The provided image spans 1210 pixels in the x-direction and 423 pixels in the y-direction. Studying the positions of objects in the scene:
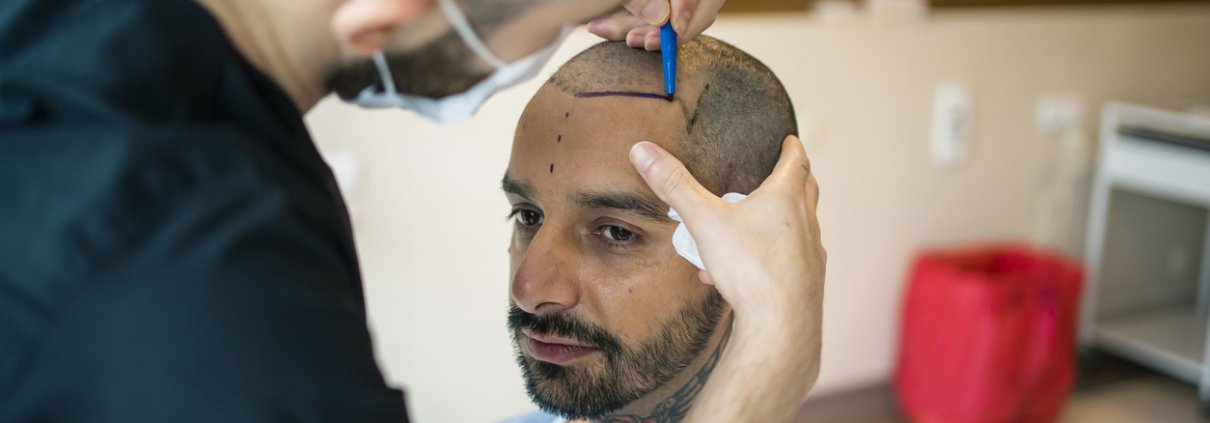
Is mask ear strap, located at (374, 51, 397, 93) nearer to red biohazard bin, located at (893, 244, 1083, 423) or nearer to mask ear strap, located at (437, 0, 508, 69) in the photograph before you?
mask ear strap, located at (437, 0, 508, 69)

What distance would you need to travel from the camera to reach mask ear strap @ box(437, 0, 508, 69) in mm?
666

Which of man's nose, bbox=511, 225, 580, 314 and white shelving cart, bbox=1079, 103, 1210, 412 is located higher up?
man's nose, bbox=511, 225, 580, 314

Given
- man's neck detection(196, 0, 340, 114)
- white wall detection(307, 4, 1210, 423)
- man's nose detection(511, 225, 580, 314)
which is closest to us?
man's neck detection(196, 0, 340, 114)

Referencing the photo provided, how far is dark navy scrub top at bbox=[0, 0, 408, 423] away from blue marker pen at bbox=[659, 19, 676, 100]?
348mm

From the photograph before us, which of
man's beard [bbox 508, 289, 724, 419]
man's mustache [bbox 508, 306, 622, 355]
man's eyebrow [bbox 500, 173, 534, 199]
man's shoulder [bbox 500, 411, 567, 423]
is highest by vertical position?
man's eyebrow [bbox 500, 173, 534, 199]

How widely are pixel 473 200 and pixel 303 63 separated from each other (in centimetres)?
34

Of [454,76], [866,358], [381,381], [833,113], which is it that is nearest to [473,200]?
[454,76]

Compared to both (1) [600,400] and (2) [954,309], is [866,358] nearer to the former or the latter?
(2) [954,309]

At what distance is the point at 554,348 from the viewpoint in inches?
33.7

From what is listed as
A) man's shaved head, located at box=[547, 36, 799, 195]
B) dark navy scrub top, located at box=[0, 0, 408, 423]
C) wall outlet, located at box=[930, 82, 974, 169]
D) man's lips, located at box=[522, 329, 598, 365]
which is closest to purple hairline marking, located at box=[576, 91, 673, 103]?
man's shaved head, located at box=[547, 36, 799, 195]

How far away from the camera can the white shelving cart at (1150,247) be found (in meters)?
2.52

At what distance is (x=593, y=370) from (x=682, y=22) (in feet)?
1.01

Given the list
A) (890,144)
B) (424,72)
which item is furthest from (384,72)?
(890,144)

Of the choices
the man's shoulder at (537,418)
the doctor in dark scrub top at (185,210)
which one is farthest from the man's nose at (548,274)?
the doctor in dark scrub top at (185,210)
